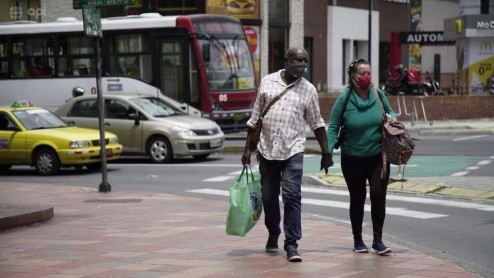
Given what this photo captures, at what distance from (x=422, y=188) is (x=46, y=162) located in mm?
8578

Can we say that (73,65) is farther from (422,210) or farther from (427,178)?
(422,210)

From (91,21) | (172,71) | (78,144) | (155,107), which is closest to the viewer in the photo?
(91,21)

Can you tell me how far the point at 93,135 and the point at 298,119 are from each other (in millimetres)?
12664

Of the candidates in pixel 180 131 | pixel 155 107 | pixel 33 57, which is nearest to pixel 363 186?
pixel 180 131

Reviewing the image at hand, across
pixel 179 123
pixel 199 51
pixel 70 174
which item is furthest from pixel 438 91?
pixel 70 174

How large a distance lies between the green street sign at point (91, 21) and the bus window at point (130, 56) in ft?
38.5

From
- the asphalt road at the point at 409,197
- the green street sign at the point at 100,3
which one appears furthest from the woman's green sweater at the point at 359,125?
the green street sign at the point at 100,3

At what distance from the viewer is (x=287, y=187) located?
9.14m

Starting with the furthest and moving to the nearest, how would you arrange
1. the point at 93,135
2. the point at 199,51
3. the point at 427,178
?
the point at 199,51
the point at 93,135
the point at 427,178

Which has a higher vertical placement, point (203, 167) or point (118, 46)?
point (118, 46)

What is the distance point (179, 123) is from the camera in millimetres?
22922

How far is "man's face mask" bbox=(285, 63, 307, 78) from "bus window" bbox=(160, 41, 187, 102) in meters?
18.9

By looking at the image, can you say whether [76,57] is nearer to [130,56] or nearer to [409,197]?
[130,56]

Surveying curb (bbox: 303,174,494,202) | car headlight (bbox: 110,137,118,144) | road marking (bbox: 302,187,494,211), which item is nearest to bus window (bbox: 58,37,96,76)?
car headlight (bbox: 110,137,118,144)
